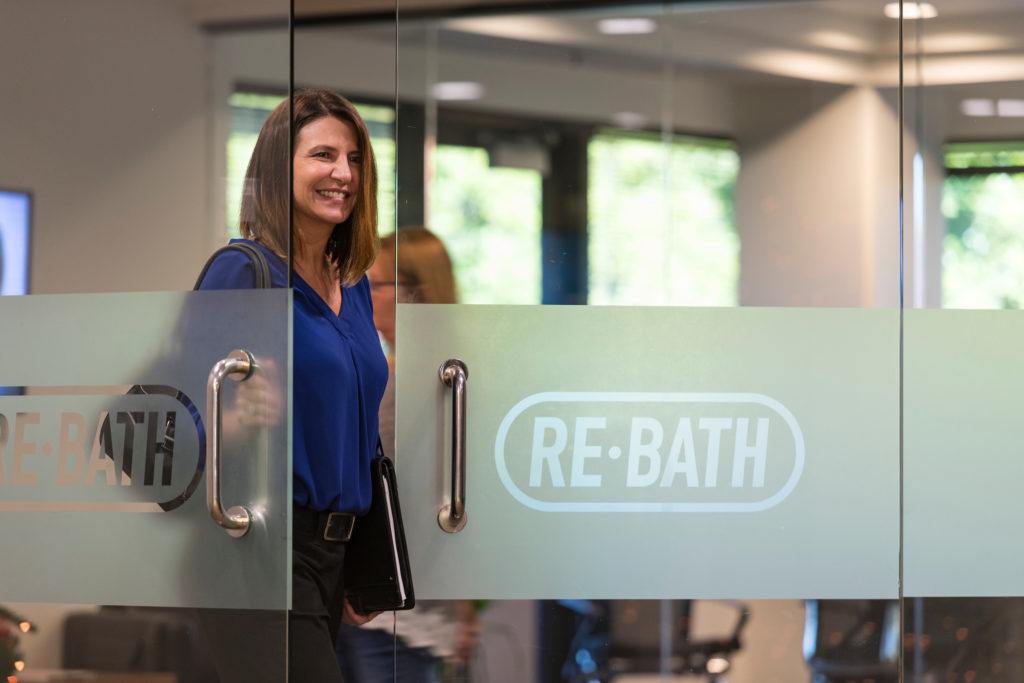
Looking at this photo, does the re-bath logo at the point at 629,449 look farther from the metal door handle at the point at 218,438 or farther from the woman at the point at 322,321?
the metal door handle at the point at 218,438

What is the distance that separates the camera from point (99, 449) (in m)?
1.88

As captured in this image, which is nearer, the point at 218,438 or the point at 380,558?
the point at 218,438

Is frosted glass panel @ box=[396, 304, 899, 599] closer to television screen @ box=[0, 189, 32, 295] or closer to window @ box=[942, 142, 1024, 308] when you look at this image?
window @ box=[942, 142, 1024, 308]

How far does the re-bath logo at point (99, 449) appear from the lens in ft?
5.99

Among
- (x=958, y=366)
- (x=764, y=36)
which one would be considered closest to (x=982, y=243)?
(x=958, y=366)

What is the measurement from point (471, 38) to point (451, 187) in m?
0.31

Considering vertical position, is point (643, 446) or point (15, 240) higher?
point (15, 240)

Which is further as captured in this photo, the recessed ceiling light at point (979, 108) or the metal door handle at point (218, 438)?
the recessed ceiling light at point (979, 108)

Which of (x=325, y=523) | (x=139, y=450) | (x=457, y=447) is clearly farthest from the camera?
(x=457, y=447)

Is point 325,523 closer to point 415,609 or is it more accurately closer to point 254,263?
point 415,609

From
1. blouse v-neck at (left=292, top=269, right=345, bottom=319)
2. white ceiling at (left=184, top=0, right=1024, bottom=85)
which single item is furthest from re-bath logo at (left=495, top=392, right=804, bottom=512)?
white ceiling at (left=184, top=0, right=1024, bottom=85)

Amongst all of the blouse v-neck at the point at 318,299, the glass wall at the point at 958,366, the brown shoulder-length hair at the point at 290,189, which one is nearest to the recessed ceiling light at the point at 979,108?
the glass wall at the point at 958,366

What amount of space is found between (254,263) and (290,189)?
0.14 metres

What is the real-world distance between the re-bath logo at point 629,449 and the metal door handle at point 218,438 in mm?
575
